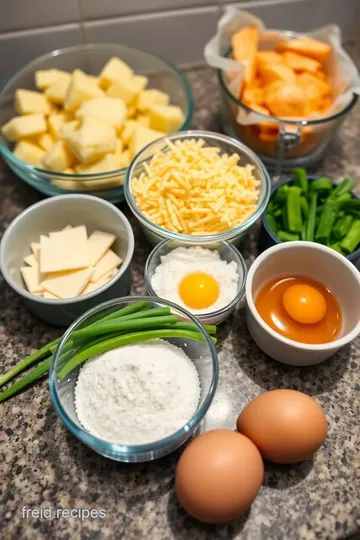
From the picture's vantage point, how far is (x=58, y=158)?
1.01m

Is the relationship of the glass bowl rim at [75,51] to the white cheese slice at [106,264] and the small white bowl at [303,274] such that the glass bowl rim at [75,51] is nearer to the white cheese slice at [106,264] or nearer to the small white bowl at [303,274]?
the white cheese slice at [106,264]

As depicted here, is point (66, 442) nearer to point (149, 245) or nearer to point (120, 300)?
point (120, 300)

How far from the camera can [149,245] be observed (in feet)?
3.43

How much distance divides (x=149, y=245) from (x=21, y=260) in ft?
0.81

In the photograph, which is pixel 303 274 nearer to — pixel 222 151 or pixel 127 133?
pixel 222 151

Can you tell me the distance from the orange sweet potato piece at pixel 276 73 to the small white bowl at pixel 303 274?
40 cm

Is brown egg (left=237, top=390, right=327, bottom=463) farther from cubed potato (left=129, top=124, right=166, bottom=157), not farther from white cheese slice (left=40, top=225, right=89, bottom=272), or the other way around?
cubed potato (left=129, top=124, right=166, bottom=157)

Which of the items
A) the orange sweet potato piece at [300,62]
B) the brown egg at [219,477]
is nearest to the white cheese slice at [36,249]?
the brown egg at [219,477]

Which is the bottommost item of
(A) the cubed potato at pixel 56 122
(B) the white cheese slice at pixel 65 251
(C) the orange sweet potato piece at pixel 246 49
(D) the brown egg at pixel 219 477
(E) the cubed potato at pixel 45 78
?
(D) the brown egg at pixel 219 477

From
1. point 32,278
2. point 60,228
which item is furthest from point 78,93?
point 32,278

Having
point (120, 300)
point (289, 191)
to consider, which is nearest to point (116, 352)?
point (120, 300)

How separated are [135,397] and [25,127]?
619 millimetres

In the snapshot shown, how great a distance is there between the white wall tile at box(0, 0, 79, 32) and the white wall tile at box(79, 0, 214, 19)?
3 centimetres

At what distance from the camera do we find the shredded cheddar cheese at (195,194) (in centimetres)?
94
